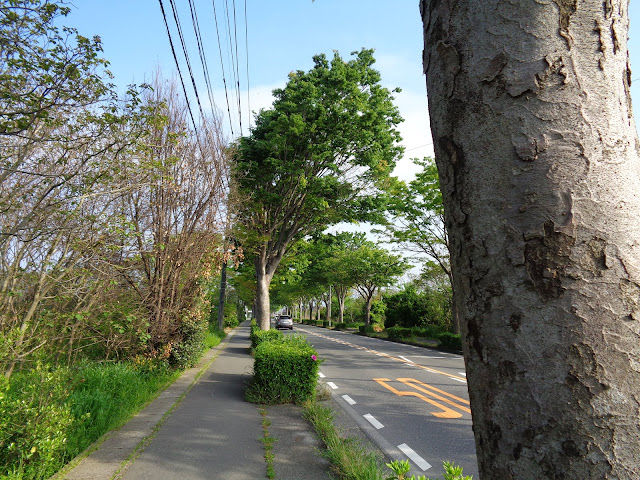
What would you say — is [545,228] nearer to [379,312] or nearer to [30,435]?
[30,435]

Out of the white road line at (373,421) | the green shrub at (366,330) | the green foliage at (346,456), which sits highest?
the green foliage at (346,456)

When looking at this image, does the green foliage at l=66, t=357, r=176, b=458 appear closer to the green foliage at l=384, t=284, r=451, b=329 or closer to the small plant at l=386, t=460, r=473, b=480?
the small plant at l=386, t=460, r=473, b=480

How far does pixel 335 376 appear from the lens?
38.7ft

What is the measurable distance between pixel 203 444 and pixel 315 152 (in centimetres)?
1040

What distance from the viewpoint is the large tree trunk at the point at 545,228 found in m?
0.80

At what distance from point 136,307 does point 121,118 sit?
4865 millimetres

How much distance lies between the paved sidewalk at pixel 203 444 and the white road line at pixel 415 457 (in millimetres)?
1223

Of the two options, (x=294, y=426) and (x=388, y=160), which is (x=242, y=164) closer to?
(x=388, y=160)

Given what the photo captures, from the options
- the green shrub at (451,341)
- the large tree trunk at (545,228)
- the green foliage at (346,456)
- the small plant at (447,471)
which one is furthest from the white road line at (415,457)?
the green shrub at (451,341)

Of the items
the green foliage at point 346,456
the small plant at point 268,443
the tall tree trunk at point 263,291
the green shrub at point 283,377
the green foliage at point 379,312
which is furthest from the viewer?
the green foliage at point 379,312

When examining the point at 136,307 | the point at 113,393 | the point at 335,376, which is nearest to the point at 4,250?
the point at 113,393

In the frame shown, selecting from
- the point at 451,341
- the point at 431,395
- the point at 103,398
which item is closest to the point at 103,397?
the point at 103,398

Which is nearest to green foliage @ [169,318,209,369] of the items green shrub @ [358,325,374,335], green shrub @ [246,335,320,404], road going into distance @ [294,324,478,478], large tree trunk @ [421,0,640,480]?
green shrub @ [246,335,320,404]

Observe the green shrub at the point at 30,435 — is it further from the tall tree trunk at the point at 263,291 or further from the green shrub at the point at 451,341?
the green shrub at the point at 451,341
